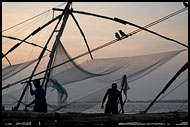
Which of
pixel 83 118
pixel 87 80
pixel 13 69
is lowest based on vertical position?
pixel 83 118

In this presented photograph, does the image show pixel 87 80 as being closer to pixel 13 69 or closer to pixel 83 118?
pixel 83 118

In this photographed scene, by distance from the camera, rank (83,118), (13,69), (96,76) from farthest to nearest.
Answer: (13,69)
(96,76)
(83,118)

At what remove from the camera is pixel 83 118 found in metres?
5.83

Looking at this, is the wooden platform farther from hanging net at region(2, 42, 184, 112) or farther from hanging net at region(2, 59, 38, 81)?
hanging net at region(2, 59, 38, 81)

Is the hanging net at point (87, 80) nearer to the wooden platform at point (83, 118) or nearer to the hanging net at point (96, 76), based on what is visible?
the hanging net at point (96, 76)

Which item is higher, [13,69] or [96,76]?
[13,69]

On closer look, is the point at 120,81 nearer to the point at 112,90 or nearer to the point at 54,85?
the point at 112,90

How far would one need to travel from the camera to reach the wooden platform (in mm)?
5406

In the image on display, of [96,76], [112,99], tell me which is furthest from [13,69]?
[112,99]

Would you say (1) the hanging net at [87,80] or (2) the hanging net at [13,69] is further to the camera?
(2) the hanging net at [13,69]

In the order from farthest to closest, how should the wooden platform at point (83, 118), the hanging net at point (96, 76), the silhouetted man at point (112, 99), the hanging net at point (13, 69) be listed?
1. the hanging net at point (13, 69)
2. the silhouetted man at point (112, 99)
3. the hanging net at point (96, 76)
4. the wooden platform at point (83, 118)

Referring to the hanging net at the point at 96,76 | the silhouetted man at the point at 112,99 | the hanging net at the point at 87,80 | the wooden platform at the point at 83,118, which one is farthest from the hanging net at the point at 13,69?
the silhouetted man at the point at 112,99

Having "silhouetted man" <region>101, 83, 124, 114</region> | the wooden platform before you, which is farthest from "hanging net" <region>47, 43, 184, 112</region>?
the wooden platform

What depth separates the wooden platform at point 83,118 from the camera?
5.41 m
